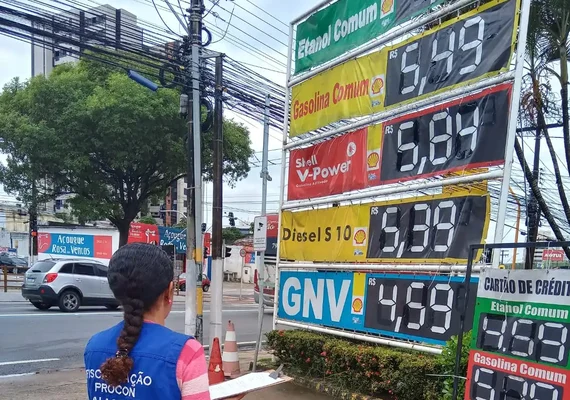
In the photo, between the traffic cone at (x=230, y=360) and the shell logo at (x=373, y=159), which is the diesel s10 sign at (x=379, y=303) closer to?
the traffic cone at (x=230, y=360)

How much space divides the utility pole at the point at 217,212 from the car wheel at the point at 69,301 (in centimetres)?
681

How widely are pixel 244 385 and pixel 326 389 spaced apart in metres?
4.53

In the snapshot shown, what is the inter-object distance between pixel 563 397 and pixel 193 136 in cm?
1004

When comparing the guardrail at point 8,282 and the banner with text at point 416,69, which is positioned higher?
the banner with text at point 416,69

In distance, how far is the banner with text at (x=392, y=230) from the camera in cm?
542

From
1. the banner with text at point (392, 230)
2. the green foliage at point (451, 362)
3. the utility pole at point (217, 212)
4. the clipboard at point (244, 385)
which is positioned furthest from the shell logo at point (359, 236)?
the utility pole at point (217, 212)

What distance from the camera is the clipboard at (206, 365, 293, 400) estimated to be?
2271mm

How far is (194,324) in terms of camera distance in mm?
11398

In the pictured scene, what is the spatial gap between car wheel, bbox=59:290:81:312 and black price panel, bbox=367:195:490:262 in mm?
12271

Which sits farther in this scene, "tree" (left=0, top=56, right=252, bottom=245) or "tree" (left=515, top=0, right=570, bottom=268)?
"tree" (left=0, top=56, right=252, bottom=245)

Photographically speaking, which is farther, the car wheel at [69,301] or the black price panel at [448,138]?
the car wheel at [69,301]

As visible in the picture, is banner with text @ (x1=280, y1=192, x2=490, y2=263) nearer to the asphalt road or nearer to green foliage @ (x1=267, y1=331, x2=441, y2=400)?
green foliage @ (x1=267, y1=331, x2=441, y2=400)

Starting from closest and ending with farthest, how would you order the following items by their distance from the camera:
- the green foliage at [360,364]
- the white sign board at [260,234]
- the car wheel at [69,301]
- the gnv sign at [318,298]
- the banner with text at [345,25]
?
the green foliage at [360,364]
the banner with text at [345,25]
the gnv sign at [318,298]
the white sign board at [260,234]
the car wheel at [69,301]

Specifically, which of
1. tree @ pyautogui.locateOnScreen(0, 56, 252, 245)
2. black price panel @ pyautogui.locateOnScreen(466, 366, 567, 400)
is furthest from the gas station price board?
tree @ pyautogui.locateOnScreen(0, 56, 252, 245)
